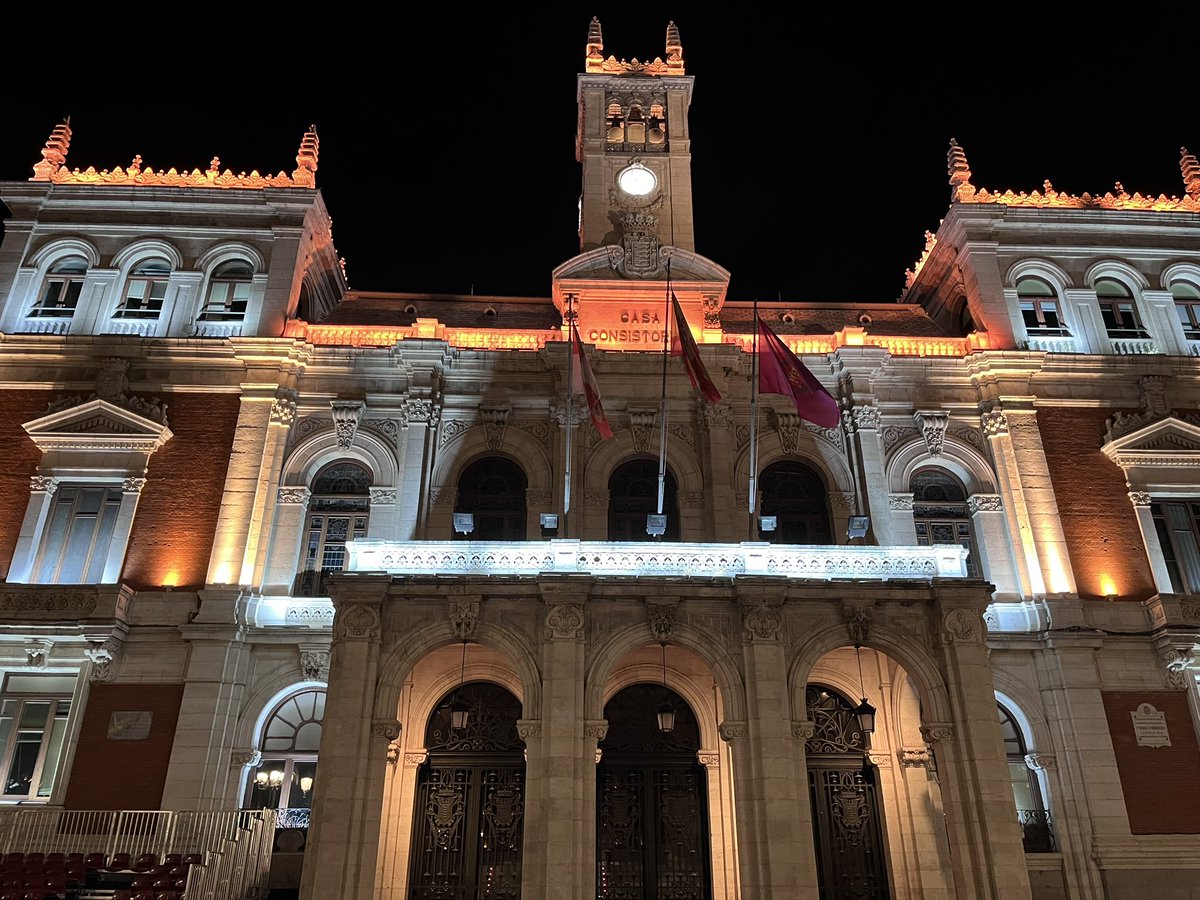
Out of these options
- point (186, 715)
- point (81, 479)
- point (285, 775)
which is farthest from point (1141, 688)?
point (81, 479)

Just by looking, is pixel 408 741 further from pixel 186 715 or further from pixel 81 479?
pixel 81 479

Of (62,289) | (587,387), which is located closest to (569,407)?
(587,387)

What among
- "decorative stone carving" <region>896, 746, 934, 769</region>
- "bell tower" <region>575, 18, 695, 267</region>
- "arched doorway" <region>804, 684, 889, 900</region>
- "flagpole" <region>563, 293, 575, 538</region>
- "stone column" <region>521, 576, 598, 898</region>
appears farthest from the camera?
"bell tower" <region>575, 18, 695, 267</region>

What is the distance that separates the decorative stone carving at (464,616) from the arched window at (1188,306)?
2307cm

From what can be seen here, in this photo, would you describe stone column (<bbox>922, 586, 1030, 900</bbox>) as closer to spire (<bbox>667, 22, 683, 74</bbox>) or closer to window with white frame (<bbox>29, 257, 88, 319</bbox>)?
spire (<bbox>667, 22, 683, 74</bbox>)

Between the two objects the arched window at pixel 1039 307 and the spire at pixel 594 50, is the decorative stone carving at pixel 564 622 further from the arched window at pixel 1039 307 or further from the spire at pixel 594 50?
the spire at pixel 594 50

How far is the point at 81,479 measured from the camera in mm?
25641

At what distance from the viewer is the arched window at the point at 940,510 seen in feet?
88.5

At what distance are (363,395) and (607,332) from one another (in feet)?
23.9

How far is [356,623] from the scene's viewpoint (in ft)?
65.4

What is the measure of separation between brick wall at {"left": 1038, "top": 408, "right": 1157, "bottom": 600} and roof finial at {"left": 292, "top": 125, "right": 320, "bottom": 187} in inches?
898

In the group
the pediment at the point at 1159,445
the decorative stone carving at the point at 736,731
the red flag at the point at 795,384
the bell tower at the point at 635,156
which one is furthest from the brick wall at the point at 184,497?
the pediment at the point at 1159,445

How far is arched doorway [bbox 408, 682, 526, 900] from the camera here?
2148cm

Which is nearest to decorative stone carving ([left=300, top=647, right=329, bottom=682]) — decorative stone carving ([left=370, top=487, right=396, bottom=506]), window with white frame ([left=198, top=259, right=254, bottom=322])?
decorative stone carving ([left=370, top=487, right=396, bottom=506])
